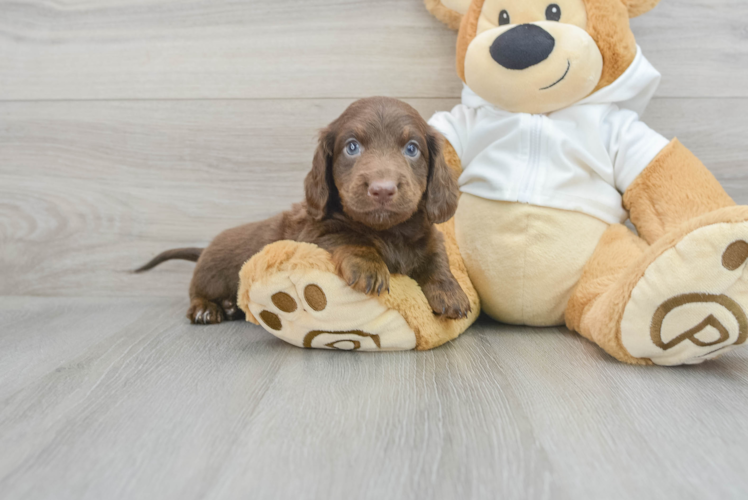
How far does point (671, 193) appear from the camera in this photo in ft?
5.49

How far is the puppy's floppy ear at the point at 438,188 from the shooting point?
151 cm

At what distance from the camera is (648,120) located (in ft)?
6.88

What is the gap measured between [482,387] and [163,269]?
167 centimetres

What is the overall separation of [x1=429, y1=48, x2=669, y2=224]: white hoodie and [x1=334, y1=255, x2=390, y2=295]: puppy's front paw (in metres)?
0.54

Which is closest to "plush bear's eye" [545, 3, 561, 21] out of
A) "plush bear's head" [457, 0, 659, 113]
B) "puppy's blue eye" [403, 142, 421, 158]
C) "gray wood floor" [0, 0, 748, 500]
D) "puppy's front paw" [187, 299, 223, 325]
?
"plush bear's head" [457, 0, 659, 113]

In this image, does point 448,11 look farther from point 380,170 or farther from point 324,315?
point 324,315

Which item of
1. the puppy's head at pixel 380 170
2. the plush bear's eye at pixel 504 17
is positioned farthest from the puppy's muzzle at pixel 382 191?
the plush bear's eye at pixel 504 17

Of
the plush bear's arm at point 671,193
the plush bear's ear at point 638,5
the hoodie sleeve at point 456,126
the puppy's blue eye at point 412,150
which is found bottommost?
the plush bear's arm at point 671,193

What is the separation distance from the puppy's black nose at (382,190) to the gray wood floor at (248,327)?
452 mm

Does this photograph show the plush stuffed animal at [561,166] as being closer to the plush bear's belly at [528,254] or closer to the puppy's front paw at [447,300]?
the plush bear's belly at [528,254]

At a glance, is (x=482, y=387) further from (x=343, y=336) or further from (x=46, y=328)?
(x=46, y=328)

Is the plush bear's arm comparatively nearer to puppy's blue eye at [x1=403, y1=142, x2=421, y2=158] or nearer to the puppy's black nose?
puppy's blue eye at [x1=403, y1=142, x2=421, y2=158]

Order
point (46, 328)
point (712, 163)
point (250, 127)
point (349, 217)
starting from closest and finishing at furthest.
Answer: point (349, 217) < point (46, 328) < point (712, 163) < point (250, 127)

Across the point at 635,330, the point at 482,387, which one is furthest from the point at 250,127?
the point at 635,330
